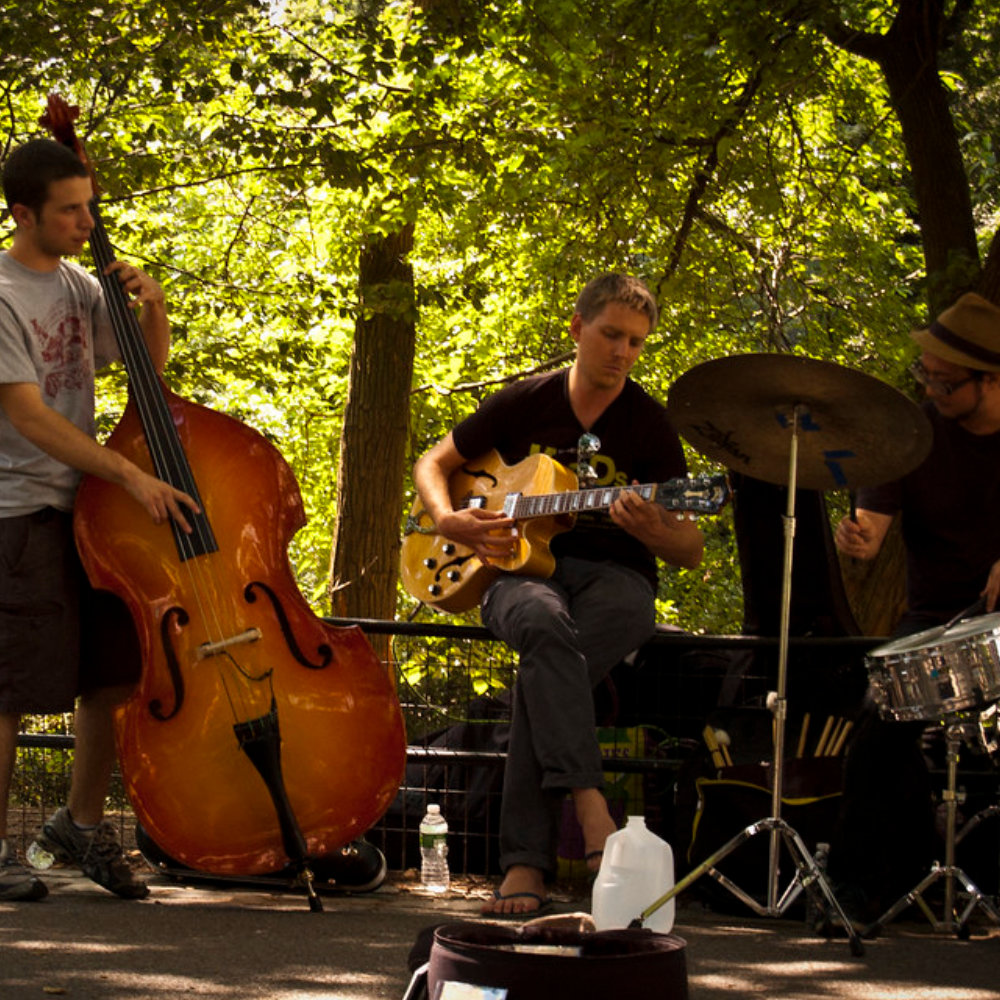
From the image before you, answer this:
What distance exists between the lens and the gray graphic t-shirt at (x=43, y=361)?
477cm

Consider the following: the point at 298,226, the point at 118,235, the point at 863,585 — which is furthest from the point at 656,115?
the point at 298,226

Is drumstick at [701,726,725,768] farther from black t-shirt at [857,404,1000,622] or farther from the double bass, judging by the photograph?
the double bass

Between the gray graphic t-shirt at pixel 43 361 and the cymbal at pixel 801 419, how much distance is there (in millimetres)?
1826

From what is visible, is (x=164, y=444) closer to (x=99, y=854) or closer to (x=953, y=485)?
(x=99, y=854)

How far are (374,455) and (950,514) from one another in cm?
645

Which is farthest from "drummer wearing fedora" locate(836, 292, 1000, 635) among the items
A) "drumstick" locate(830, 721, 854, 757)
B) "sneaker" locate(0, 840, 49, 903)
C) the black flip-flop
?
"sneaker" locate(0, 840, 49, 903)

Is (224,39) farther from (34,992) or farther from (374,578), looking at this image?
(34,992)

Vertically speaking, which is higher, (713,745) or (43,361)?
(43,361)

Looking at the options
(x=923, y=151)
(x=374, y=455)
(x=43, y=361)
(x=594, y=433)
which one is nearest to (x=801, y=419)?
(x=594, y=433)

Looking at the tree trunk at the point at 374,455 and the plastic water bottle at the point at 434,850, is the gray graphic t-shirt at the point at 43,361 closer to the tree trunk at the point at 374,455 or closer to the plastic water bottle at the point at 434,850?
the plastic water bottle at the point at 434,850

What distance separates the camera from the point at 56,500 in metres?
4.85

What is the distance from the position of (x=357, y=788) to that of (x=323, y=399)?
12504mm

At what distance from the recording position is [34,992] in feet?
11.3

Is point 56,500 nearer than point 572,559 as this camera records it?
Yes
